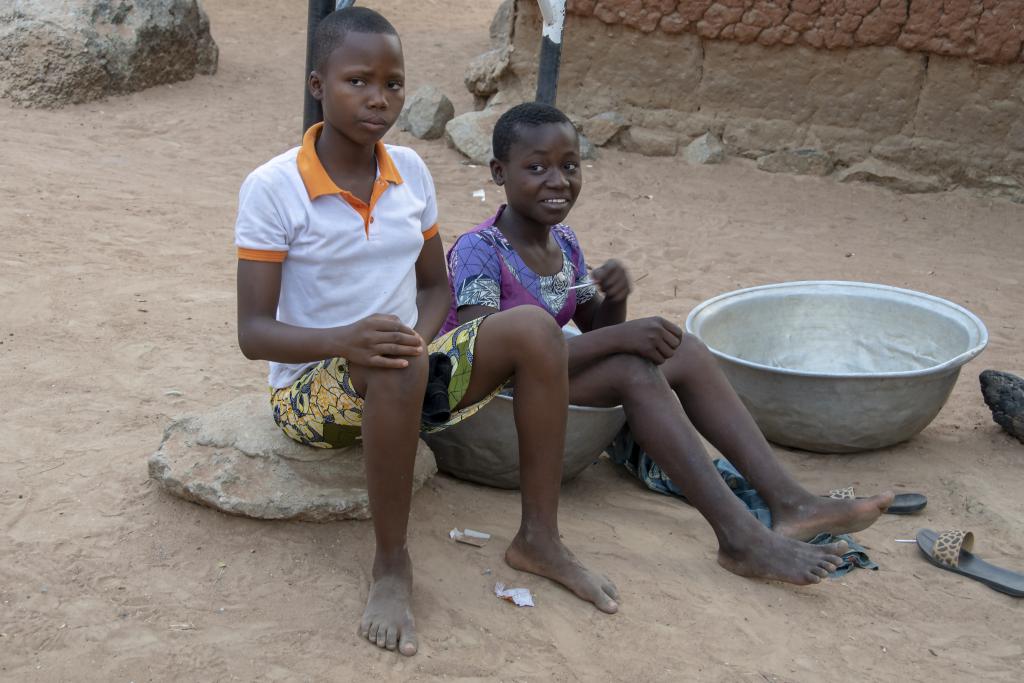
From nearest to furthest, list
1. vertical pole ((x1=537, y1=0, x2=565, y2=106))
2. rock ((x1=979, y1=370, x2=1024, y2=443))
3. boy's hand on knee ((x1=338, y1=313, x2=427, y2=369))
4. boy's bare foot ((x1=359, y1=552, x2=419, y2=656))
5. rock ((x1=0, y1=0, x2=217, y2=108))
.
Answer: boy's hand on knee ((x1=338, y1=313, x2=427, y2=369))
boy's bare foot ((x1=359, y1=552, x2=419, y2=656))
rock ((x1=979, y1=370, x2=1024, y2=443))
vertical pole ((x1=537, y1=0, x2=565, y2=106))
rock ((x1=0, y1=0, x2=217, y2=108))

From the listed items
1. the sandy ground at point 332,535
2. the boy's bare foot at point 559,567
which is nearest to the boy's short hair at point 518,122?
the sandy ground at point 332,535

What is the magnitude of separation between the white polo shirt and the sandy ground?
0.52m

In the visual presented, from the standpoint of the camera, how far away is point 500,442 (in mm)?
2789

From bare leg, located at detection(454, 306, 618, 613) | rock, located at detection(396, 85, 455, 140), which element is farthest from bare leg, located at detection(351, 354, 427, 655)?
rock, located at detection(396, 85, 455, 140)

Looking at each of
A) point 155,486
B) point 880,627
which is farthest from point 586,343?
point 155,486

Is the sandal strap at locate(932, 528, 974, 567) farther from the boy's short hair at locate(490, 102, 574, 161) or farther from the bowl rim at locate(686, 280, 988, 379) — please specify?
the boy's short hair at locate(490, 102, 574, 161)

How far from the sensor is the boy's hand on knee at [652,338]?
2578 mm

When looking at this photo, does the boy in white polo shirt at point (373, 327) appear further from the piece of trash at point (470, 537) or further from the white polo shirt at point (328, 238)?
the piece of trash at point (470, 537)

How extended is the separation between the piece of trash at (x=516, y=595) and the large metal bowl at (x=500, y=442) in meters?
0.42

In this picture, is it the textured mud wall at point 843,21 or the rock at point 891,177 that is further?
the rock at point 891,177

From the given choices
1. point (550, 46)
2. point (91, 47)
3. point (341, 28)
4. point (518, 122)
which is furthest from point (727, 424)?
point (91, 47)

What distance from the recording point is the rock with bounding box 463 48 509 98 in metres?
7.21

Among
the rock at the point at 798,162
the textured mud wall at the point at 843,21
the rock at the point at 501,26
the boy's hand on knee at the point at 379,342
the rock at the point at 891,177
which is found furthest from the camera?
the rock at the point at 501,26

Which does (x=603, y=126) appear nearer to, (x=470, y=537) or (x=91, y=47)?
(x=91, y=47)
